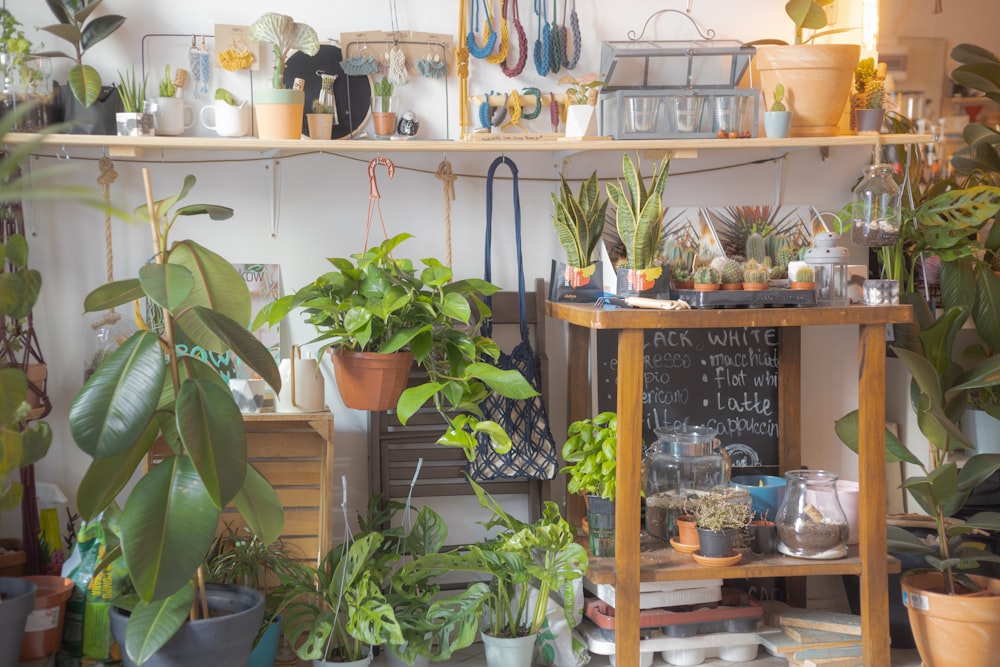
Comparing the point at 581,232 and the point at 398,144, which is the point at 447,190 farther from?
the point at 581,232

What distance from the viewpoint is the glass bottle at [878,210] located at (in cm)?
300

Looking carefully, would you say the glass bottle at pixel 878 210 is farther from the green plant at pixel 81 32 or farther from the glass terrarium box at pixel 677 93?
the green plant at pixel 81 32

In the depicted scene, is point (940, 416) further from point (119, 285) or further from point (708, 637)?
point (119, 285)

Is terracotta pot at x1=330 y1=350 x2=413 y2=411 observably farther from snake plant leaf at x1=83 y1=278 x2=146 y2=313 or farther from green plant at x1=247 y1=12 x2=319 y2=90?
green plant at x1=247 y1=12 x2=319 y2=90

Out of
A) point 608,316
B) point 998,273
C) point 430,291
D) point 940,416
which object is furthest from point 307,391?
point 998,273

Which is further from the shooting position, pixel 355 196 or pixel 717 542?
pixel 355 196

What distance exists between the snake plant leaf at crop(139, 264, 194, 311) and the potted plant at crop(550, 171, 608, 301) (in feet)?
3.70

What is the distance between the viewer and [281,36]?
114 inches

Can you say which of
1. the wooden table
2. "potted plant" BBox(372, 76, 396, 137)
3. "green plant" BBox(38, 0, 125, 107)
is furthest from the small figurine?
"green plant" BBox(38, 0, 125, 107)

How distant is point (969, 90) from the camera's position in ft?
12.6

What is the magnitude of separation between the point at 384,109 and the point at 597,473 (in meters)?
1.20

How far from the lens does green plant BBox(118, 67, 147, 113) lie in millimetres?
2877

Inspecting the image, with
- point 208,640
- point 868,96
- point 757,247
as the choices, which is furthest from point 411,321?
point 868,96

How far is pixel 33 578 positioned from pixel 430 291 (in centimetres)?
131
